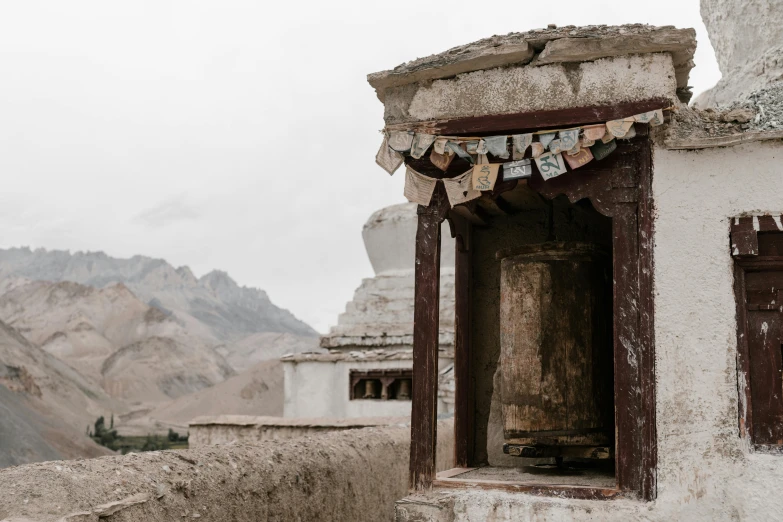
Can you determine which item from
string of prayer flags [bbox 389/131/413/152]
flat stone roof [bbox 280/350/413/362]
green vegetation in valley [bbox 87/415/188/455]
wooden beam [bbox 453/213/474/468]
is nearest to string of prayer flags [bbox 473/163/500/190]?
string of prayer flags [bbox 389/131/413/152]

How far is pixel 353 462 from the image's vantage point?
7402mm

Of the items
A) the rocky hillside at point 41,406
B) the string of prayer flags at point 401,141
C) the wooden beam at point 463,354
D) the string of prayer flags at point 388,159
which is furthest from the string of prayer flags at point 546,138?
the rocky hillside at point 41,406

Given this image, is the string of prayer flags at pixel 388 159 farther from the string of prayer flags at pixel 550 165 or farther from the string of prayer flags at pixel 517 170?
the string of prayer flags at pixel 550 165

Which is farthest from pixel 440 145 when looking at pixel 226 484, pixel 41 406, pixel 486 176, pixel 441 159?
pixel 41 406

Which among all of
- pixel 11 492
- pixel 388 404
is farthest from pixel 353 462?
pixel 388 404

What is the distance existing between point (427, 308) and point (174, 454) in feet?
6.45

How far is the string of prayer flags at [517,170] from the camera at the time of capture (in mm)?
5586

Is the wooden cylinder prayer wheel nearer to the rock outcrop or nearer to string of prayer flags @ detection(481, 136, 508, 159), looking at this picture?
string of prayer flags @ detection(481, 136, 508, 159)

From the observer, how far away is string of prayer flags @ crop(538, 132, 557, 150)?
555 centimetres

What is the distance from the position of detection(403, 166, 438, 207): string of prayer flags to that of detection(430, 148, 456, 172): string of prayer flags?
11 cm

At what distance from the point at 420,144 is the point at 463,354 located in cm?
200

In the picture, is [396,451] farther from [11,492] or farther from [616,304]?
[11,492]

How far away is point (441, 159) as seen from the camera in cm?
589

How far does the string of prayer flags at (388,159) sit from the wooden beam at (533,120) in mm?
148
